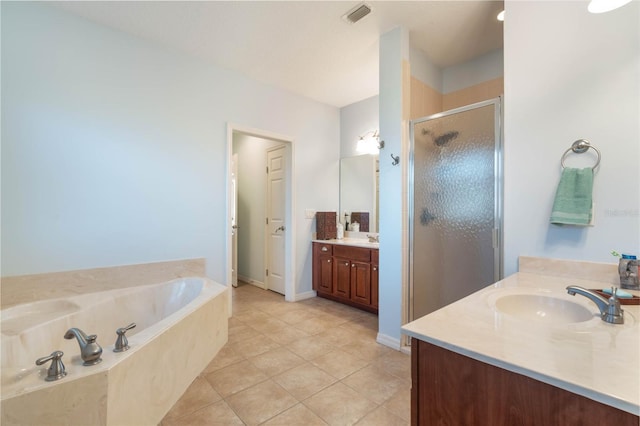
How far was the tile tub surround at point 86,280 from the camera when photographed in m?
1.90

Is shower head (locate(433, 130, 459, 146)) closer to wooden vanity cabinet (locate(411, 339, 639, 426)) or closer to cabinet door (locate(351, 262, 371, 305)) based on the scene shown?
cabinet door (locate(351, 262, 371, 305))

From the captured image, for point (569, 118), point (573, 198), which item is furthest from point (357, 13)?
point (573, 198)

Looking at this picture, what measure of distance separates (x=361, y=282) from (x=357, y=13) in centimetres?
256

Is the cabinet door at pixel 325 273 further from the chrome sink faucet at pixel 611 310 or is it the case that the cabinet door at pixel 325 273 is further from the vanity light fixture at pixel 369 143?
the chrome sink faucet at pixel 611 310

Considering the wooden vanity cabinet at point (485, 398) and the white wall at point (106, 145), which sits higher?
the white wall at point (106, 145)

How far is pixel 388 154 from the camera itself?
242 centimetres

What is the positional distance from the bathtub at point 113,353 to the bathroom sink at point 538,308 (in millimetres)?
1589

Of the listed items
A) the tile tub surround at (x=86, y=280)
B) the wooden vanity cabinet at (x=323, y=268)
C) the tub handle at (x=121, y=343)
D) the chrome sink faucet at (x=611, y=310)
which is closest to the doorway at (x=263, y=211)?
the wooden vanity cabinet at (x=323, y=268)

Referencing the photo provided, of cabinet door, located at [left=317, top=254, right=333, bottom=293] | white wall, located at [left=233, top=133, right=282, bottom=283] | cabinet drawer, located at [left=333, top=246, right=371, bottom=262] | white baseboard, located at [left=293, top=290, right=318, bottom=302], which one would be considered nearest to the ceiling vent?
white wall, located at [left=233, top=133, right=282, bottom=283]

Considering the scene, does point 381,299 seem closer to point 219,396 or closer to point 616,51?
point 219,396

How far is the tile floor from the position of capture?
156 centimetres

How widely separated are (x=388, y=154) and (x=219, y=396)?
219cm

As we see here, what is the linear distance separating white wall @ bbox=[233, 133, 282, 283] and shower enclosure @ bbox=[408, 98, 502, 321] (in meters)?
2.38

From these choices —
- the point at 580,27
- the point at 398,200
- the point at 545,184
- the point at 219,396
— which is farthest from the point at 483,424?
the point at 580,27
